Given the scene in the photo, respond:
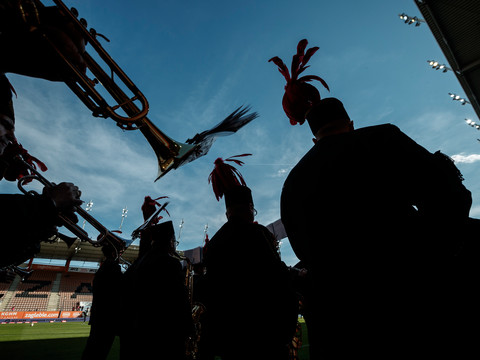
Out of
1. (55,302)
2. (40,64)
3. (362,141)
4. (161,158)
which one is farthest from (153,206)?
(55,302)

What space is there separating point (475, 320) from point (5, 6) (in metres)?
2.62

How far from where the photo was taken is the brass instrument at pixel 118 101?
11.8 ft

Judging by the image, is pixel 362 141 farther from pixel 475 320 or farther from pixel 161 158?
pixel 161 158

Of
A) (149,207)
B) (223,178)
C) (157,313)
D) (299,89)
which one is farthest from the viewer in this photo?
(149,207)

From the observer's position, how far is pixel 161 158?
4.95 m

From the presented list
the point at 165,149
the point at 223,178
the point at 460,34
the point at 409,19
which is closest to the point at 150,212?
the point at 165,149

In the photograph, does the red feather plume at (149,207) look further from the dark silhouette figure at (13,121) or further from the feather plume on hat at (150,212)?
the dark silhouette figure at (13,121)

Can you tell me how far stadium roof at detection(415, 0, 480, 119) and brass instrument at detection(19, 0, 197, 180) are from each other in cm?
694

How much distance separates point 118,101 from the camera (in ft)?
14.3

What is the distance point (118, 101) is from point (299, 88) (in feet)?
12.3

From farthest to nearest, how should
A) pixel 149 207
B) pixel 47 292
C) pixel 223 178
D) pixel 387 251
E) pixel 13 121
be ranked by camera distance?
pixel 47 292 → pixel 149 207 → pixel 223 178 → pixel 13 121 → pixel 387 251

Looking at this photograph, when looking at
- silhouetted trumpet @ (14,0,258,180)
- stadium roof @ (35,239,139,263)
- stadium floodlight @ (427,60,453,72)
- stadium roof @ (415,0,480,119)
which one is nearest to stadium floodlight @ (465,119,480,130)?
stadium floodlight @ (427,60,453,72)

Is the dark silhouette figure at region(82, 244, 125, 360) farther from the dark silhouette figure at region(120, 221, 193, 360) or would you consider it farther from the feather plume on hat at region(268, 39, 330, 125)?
the feather plume on hat at region(268, 39, 330, 125)

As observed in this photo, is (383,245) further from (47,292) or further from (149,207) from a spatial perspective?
(47,292)
